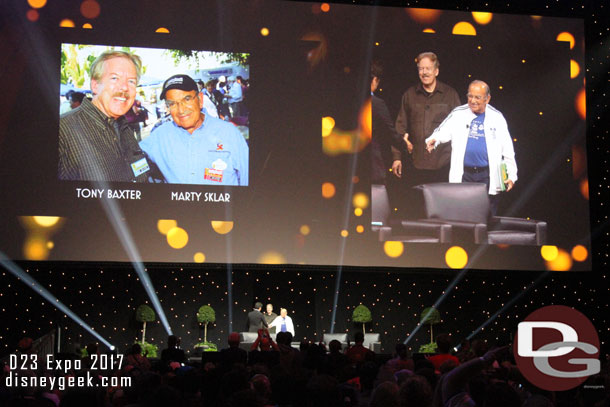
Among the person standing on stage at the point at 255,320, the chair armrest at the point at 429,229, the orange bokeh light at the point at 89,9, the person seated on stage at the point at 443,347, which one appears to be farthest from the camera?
the chair armrest at the point at 429,229

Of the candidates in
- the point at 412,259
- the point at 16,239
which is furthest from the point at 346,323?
the point at 16,239

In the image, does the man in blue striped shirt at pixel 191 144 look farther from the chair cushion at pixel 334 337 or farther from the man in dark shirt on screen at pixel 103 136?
the chair cushion at pixel 334 337

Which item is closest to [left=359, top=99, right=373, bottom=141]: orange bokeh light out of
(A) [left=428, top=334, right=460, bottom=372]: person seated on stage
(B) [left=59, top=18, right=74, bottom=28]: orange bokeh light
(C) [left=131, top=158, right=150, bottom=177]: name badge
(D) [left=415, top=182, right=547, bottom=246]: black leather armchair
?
(D) [left=415, top=182, right=547, bottom=246]: black leather armchair

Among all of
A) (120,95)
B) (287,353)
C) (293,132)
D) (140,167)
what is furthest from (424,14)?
(287,353)

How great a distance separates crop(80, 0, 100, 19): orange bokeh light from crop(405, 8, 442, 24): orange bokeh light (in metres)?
3.55

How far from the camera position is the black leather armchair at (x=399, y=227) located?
9.05 m

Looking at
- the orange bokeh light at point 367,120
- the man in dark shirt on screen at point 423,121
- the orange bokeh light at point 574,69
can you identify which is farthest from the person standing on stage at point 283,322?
the orange bokeh light at point 574,69

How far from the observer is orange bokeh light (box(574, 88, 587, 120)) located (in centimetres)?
962

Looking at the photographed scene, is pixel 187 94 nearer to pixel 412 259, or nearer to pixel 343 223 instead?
pixel 343 223

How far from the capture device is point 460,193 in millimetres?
9133

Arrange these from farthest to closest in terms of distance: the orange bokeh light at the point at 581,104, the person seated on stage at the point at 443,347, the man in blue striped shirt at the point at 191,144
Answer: the orange bokeh light at the point at 581,104 < the man in blue striped shirt at the point at 191,144 < the person seated on stage at the point at 443,347

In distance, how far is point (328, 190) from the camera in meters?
8.99

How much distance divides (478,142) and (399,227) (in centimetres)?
137

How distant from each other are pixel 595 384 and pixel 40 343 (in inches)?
224
